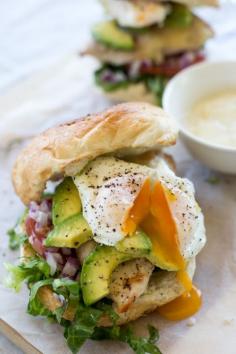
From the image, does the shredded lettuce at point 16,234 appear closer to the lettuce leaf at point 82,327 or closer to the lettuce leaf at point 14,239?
the lettuce leaf at point 14,239

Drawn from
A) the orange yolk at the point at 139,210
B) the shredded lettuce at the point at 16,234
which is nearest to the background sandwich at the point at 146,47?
the shredded lettuce at the point at 16,234

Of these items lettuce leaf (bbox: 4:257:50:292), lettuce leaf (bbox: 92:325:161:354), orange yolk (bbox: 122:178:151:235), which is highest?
orange yolk (bbox: 122:178:151:235)

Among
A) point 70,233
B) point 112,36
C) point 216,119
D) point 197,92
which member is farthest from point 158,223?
point 112,36

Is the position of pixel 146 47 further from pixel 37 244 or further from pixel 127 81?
pixel 37 244

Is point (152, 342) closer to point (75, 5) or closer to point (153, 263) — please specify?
point (153, 263)

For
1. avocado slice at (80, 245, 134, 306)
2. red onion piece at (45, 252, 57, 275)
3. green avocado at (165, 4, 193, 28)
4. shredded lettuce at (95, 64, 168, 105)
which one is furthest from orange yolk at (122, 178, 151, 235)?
green avocado at (165, 4, 193, 28)

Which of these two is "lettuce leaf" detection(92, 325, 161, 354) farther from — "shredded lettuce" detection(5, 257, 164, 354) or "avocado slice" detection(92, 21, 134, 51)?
"avocado slice" detection(92, 21, 134, 51)
